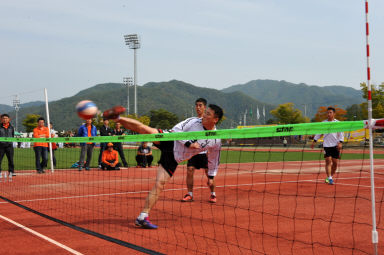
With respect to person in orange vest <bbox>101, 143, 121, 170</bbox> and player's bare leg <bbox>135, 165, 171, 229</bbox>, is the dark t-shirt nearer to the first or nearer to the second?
person in orange vest <bbox>101, 143, 121, 170</bbox>

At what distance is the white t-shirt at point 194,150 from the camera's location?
6117mm

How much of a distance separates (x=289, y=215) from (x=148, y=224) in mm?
2374

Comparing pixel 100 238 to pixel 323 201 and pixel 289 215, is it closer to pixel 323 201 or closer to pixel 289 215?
pixel 289 215

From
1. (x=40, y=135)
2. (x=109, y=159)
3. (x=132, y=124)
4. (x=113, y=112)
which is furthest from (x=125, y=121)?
(x=109, y=159)

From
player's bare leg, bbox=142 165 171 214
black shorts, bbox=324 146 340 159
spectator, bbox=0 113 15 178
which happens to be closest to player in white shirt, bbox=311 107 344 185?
black shorts, bbox=324 146 340 159

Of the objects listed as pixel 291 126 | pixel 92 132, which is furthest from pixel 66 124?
pixel 291 126

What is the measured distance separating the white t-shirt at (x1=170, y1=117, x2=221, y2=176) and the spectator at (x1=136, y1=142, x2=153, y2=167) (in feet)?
31.0

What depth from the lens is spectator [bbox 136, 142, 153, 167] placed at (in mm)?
17044

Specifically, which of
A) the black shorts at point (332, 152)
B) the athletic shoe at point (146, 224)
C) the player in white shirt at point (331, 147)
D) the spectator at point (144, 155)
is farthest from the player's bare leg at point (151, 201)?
the spectator at point (144, 155)

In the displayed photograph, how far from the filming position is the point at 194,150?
20.3 feet

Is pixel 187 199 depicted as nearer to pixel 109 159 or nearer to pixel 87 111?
pixel 87 111

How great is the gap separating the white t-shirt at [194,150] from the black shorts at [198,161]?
0.47m

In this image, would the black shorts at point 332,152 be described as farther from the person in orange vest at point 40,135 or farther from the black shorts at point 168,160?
the person in orange vest at point 40,135

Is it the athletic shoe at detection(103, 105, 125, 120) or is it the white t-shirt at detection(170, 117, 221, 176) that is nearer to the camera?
the athletic shoe at detection(103, 105, 125, 120)
